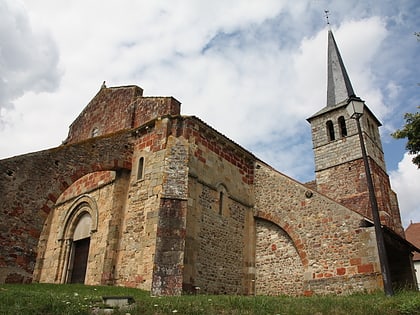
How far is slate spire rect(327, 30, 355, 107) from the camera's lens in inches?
1088

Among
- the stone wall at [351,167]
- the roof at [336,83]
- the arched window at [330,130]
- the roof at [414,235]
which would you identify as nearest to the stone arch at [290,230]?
the stone wall at [351,167]

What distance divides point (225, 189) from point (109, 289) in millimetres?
Result: 5551

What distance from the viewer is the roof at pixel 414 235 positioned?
29.6 metres

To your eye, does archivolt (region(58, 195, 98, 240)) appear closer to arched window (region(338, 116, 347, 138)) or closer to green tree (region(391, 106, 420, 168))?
green tree (region(391, 106, 420, 168))

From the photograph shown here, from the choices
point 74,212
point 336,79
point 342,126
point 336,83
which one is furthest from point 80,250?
point 336,79

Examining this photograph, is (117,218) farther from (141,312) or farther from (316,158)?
(316,158)

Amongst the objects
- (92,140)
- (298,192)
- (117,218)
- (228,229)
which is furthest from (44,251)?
(298,192)

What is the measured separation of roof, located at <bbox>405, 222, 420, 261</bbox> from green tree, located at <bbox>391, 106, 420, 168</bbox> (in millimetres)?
21371

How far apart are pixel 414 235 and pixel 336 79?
1391cm

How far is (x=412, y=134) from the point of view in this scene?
1094 centimetres

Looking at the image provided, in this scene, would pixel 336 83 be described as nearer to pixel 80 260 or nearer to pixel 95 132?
pixel 95 132

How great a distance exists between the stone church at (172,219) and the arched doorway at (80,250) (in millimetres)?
49

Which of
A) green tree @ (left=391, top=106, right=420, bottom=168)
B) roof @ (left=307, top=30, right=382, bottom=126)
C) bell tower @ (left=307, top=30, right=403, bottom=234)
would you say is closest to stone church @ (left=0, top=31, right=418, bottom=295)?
green tree @ (left=391, top=106, right=420, bottom=168)

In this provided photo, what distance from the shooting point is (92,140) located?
518 inches
